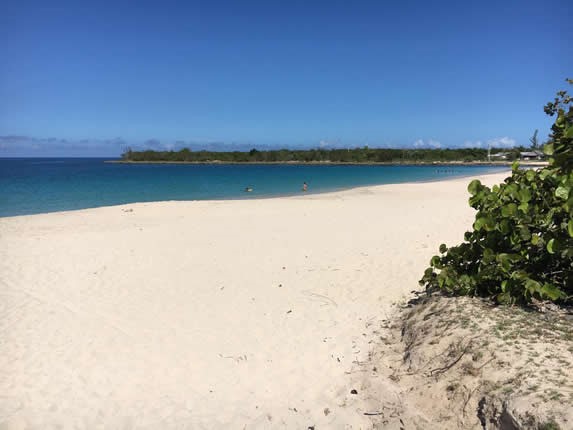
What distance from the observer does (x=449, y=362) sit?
327cm

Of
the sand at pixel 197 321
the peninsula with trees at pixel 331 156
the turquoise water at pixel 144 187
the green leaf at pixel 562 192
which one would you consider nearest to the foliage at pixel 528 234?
the green leaf at pixel 562 192

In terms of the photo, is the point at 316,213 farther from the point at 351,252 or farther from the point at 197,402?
the point at 197,402

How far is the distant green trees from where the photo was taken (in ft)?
377

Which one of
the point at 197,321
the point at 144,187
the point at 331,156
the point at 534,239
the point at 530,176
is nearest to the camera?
the point at 534,239

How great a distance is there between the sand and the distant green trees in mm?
111855

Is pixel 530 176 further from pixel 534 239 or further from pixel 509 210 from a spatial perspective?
pixel 534 239

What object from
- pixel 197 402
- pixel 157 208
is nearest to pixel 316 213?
pixel 157 208

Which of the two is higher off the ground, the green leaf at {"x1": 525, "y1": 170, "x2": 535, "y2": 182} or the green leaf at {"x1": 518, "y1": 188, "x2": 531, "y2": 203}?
the green leaf at {"x1": 525, "y1": 170, "x2": 535, "y2": 182}

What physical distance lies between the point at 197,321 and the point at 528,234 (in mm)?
3921

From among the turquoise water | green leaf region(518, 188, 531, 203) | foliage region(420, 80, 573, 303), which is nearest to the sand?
foliage region(420, 80, 573, 303)

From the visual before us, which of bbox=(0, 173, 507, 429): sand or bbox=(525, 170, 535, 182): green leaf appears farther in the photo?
bbox=(525, 170, 535, 182): green leaf

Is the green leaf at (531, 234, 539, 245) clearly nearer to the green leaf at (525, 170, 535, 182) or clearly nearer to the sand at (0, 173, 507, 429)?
the green leaf at (525, 170, 535, 182)

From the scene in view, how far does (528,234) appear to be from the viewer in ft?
12.0

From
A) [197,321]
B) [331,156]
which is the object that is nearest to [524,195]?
[197,321]
